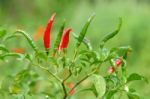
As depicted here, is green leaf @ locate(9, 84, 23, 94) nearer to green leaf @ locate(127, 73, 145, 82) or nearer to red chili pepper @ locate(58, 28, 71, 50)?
red chili pepper @ locate(58, 28, 71, 50)

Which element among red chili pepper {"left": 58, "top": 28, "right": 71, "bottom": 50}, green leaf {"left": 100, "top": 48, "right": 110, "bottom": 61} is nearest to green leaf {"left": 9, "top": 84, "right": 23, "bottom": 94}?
red chili pepper {"left": 58, "top": 28, "right": 71, "bottom": 50}

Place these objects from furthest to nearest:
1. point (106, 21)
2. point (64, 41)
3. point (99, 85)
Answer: point (106, 21) → point (64, 41) → point (99, 85)

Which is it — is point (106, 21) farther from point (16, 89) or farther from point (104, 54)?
point (104, 54)

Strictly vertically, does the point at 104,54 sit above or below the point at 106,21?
below

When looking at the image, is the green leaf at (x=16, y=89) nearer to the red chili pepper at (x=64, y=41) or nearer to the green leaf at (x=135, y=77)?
the red chili pepper at (x=64, y=41)

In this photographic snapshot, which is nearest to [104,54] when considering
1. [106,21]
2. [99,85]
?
[99,85]

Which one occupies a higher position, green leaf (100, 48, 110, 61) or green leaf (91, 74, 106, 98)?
green leaf (100, 48, 110, 61)

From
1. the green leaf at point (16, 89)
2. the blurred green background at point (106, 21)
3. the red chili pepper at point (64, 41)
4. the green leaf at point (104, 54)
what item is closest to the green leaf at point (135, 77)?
the green leaf at point (104, 54)

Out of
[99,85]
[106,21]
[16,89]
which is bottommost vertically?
[99,85]

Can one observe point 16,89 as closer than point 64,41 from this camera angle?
No

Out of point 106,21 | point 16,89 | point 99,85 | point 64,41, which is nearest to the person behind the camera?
point 99,85
